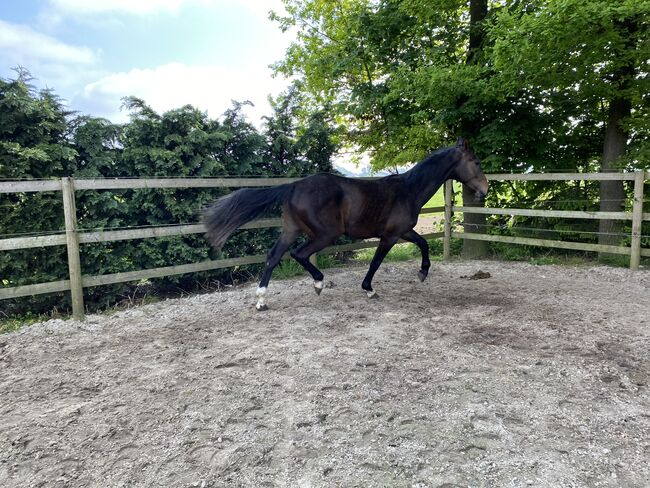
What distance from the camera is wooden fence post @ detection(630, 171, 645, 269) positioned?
623 centimetres

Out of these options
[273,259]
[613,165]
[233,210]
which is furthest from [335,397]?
[613,165]

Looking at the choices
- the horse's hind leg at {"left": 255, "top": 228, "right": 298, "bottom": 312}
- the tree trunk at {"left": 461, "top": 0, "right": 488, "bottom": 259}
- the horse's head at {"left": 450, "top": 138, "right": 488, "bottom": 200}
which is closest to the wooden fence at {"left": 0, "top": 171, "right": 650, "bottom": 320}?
the horse's hind leg at {"left": 255, "top": 228, "right": 298, "bottom": 312}

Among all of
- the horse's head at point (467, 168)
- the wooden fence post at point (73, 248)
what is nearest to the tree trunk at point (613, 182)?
the horse's head at point (467, 168)

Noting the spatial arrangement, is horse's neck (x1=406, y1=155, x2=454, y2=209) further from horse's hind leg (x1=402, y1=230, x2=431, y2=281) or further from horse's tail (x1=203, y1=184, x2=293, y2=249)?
horse's tail (x1=203, y1=184, x2=293, y2=249)

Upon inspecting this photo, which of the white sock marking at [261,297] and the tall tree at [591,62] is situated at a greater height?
the tall tree at [591,62]

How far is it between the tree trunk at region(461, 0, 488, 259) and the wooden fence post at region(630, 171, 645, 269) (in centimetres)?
242

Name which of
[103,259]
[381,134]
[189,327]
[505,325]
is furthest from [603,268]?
[103,259]

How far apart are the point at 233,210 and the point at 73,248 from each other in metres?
1.78

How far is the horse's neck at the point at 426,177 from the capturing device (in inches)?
214

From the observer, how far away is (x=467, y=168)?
5703 millimetres

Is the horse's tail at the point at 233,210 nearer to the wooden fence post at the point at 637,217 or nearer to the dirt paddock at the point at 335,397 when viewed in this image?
the dirt paddock at the point at 335,397

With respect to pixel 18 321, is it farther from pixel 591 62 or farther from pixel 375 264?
pixel 591 62

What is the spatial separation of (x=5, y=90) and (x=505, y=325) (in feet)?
19.0

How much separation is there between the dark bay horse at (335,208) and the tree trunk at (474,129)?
2754mm
